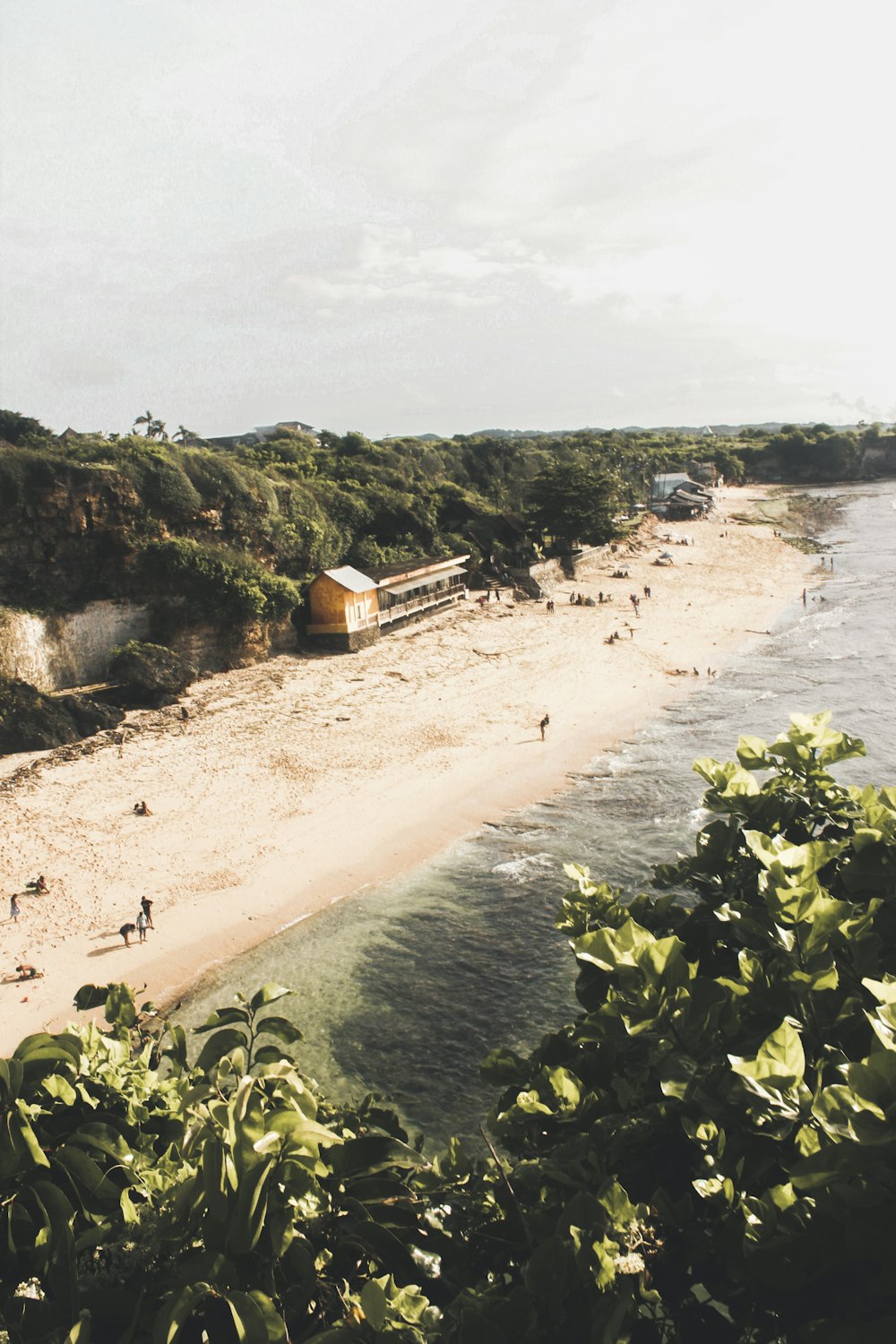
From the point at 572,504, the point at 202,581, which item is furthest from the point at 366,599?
the point at 572,504

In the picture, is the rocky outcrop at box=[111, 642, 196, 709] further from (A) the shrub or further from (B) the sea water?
(B) the sea water

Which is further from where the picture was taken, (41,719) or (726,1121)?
(41,719)

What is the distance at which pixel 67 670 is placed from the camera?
30.6 metres

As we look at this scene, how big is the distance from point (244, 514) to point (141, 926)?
24.8 meters

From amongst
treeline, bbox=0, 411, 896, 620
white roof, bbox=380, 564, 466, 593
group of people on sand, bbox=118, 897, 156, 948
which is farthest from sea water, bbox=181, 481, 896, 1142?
treeline, bbox=0, 411, 896, 620

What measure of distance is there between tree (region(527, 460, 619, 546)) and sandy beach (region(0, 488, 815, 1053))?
14.3 metres

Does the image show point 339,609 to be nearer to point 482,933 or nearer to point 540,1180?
point 482,933

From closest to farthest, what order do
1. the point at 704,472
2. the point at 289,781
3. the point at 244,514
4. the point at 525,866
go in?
the point at 525,866
the point at 289,781
the point at 244,514
the point at 704,472

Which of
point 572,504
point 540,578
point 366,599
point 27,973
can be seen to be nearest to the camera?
point 27,973

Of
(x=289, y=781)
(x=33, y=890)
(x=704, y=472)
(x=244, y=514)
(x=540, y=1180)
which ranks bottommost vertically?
(x=33, y=890)

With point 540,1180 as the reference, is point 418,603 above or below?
below

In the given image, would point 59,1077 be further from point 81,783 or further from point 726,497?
point 726,497

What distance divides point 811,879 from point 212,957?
14899mm

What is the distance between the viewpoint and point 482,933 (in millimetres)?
17547
